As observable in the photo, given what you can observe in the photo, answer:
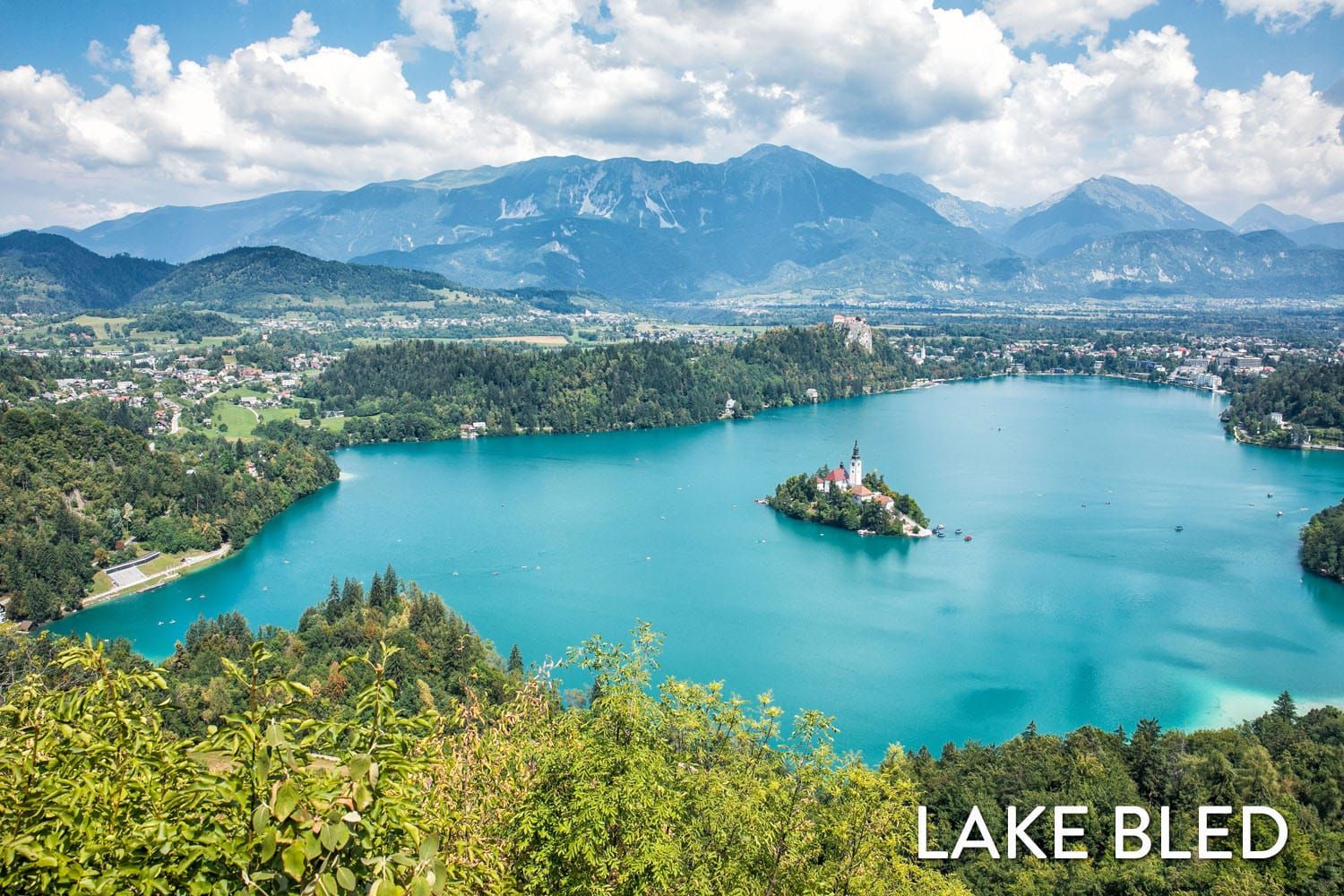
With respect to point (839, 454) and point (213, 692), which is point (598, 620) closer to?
point (213, 692)

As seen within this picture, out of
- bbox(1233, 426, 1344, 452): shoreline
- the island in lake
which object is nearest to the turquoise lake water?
the island in lake

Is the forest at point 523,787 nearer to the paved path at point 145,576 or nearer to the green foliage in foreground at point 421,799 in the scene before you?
the green foliage in foreground at point 421,799

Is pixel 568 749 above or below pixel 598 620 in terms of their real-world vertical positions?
above

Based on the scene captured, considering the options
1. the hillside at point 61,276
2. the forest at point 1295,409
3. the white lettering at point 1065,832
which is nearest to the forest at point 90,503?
the white lettering at point 1065,832

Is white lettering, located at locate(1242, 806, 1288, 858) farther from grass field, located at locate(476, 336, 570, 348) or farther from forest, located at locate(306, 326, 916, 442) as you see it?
grass field, located at locate(476, 336, 570, 348)

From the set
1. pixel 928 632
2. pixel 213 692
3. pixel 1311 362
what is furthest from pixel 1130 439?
pixel 213 692

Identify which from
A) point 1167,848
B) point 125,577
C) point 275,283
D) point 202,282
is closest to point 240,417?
point 125,577

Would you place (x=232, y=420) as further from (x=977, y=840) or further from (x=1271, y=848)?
(x=1271, y=848)
